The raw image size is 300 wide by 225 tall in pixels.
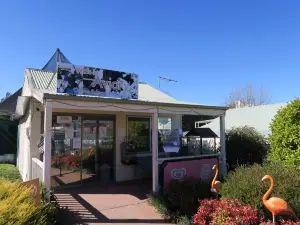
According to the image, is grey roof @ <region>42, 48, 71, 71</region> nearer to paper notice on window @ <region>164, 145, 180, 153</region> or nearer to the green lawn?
the green lawn

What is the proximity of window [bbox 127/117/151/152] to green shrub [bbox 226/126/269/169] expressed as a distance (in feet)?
12.9

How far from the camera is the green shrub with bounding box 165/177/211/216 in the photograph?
21.2 feet

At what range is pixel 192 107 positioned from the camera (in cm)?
935

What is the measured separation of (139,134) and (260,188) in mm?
5832

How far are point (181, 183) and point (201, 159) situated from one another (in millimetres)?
2213

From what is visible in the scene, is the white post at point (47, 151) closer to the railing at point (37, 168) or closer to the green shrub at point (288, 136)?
the railing at point (37, 168)

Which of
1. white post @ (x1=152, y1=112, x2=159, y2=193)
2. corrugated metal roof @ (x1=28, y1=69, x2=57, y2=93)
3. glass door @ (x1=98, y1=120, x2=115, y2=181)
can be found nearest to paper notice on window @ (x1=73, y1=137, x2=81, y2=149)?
glass door @ (x1=98, y1=120, x2=115, y2=181)

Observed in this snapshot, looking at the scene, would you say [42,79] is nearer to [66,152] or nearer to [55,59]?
[55,59]

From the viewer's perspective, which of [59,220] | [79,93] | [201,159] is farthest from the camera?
[201,159]

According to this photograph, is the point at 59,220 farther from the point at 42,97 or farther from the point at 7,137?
the point at 7,137

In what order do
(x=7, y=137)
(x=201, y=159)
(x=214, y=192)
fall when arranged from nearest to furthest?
(x=214, y=192) → (x=201, y=159) → (x=7, y=137)

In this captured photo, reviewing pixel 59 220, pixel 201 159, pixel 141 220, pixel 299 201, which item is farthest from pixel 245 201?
pixel 59 220

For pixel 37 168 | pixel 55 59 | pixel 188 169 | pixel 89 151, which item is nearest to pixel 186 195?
pixel 188 169

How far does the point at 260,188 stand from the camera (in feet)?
19.5
